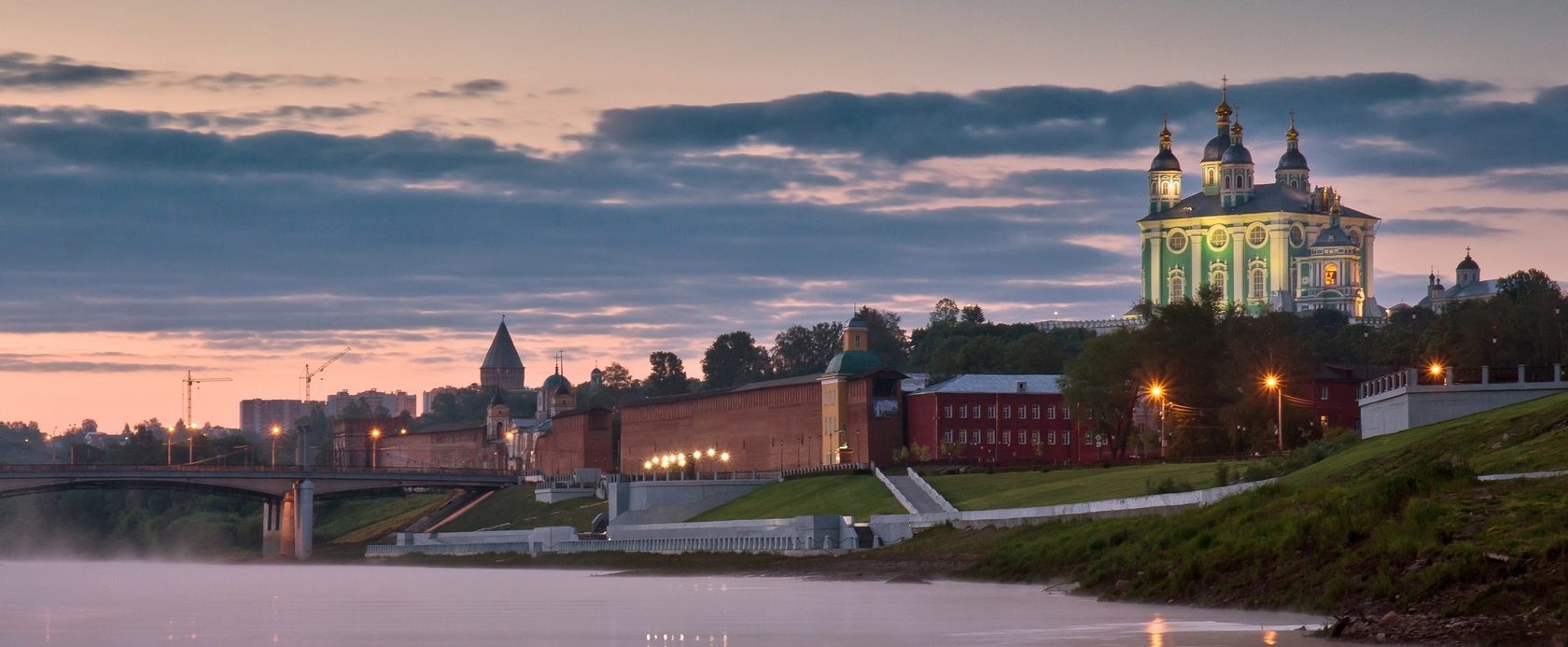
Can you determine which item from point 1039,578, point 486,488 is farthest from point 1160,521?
point 486,488

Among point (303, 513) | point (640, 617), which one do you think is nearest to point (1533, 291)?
point (303, 513)

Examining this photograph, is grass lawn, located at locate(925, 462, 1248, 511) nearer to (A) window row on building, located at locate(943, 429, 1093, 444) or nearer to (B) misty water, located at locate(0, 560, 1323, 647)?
(B) misty water, located at locate(0, 560, 1323, 647)

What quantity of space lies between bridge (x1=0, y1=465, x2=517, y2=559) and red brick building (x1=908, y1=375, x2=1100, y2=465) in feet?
140

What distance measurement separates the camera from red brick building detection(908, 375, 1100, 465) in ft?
514

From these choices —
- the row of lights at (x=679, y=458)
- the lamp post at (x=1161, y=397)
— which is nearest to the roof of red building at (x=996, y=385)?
the row of lights at (x=679, y=458)

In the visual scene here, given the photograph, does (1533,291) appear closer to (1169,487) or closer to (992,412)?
(992,412)

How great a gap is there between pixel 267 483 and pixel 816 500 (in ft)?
216

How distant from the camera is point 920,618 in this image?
4766 cm

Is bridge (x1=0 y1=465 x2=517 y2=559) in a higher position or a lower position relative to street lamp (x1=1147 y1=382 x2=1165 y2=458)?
lower

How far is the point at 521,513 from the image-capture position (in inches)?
6609

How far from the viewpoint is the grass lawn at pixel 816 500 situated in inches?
4407

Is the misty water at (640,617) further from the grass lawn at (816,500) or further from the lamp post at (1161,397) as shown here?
the lamp post at (1161,397)

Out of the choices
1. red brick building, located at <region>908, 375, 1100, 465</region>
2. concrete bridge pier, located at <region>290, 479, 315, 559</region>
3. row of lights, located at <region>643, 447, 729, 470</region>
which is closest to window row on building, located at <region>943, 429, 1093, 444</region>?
red brick building, located at <region>908, 375, 1100, 465</region>

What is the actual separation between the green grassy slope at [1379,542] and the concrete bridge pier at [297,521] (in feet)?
372
